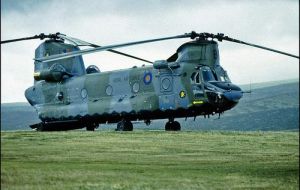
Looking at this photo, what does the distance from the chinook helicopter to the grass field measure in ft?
13.8

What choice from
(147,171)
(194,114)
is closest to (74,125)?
(194,114)

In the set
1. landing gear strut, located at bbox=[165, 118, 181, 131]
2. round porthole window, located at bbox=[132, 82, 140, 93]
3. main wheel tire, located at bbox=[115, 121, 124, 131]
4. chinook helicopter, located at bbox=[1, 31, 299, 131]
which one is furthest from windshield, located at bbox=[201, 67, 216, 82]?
main wheel tire, located at bbox=[115, 121, 124, 131]

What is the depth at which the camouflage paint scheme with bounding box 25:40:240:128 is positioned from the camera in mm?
28891

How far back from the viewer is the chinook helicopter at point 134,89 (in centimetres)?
2852

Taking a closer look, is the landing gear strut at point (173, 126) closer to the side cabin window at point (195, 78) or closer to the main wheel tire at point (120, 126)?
the main wheel tire at point (120, 126)

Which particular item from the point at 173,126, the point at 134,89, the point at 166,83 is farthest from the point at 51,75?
the point at 173,126

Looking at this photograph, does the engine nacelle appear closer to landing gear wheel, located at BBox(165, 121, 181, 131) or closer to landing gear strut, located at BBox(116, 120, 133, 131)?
landing gear strut, located at BBox(116, 120, 133, 131)

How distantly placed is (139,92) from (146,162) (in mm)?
11681

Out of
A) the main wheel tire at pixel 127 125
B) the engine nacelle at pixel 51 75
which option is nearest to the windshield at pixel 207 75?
the main wheel tire at pixel 127 125

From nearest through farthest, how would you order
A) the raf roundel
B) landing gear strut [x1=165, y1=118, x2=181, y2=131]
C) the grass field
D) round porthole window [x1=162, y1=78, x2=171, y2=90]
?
the grass field < round porthole window [x1=162, y1=78, x2=171, y2=90] < the raf roundel < landing gear strut [x1=165, y1=118, x2=181, y2=131]

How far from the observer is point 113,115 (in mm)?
31969

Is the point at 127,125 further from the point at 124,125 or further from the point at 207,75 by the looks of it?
the point at 207,75

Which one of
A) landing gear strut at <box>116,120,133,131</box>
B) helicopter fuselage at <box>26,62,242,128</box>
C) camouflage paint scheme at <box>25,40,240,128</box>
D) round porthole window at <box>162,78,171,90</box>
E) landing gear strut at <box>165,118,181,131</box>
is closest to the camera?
helicopter fuselage at <box>26,62,242,128</box>

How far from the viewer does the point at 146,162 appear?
770 inches
